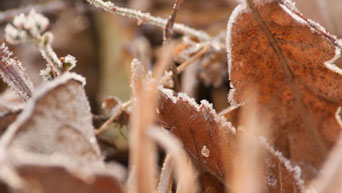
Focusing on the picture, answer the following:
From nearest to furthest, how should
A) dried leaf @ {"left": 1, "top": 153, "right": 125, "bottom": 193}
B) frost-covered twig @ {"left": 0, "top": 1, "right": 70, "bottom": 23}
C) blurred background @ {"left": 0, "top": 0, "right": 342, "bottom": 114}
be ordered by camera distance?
dried leaf @ {"left": 1, "top": 153, "right": 125, "bottom": 193} → frost-covered twig @ {"left": 0, "top": 1, "right": 70, "bottom": 23} → blurred background @ {"left": 0, "top": 0, "right": 342, "bottom": 114}

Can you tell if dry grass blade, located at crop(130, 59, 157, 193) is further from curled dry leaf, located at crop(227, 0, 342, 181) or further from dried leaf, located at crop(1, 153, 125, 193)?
curled dry leaf, located at crop(227, 0, 342, 181)

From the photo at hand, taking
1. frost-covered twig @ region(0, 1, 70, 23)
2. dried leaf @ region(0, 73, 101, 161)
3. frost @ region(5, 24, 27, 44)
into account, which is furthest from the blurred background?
dried leaf @ region(0, 73, 101, 161)

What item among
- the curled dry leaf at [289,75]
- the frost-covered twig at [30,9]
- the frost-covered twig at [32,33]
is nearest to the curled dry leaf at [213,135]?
the curled dry leaf at [289,75]

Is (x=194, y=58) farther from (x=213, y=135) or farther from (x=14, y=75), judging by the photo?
(x=14, y=75)

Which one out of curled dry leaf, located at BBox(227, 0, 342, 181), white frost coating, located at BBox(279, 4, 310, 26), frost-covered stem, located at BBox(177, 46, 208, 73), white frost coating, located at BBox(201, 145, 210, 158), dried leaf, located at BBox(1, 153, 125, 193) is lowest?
dried leaf, located at BBox(1, 153, 125, 193)

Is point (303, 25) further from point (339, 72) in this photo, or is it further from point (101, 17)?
point (101, 17)

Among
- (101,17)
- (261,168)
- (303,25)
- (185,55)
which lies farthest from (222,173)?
(101,17)

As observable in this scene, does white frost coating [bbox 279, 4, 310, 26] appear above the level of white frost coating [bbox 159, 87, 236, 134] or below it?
above

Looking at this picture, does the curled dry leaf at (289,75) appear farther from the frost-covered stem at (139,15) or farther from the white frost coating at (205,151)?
the frost-covered stem at (139,15)
